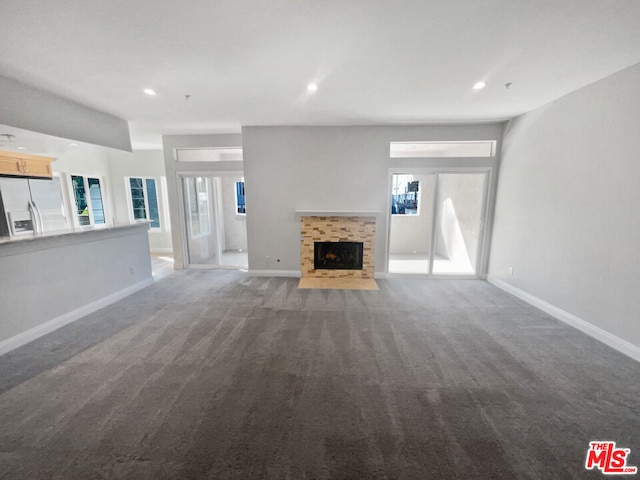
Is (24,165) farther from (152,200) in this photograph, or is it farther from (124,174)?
(152,200)

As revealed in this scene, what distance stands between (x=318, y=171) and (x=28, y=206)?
493cm

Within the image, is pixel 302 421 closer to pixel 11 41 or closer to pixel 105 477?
pixel 105 477

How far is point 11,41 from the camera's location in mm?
1976

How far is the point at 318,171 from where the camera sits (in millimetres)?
4629

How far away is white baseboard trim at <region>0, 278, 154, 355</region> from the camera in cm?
249

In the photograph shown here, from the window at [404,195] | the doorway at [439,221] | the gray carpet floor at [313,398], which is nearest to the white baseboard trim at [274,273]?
the gray carpet floor at [313,398]

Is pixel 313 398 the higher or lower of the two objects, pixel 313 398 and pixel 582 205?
the lower

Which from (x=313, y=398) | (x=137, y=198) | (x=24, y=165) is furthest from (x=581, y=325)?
(x=137, y=198)

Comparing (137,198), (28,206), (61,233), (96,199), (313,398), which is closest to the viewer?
(313,398)

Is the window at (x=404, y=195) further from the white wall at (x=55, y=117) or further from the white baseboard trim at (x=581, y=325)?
the white wall at (x=55, y=117)

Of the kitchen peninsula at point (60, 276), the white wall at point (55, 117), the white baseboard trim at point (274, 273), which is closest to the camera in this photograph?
the kitchen peninsula at point (60, 276)

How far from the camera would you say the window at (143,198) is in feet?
22.0

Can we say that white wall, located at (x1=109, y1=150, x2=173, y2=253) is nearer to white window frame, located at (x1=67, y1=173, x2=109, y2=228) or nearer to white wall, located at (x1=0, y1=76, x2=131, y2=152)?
white window frame, located at (x1=67, y1=173, x2=109, y2=228)

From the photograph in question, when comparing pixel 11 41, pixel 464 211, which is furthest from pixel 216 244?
pixel 464 211
